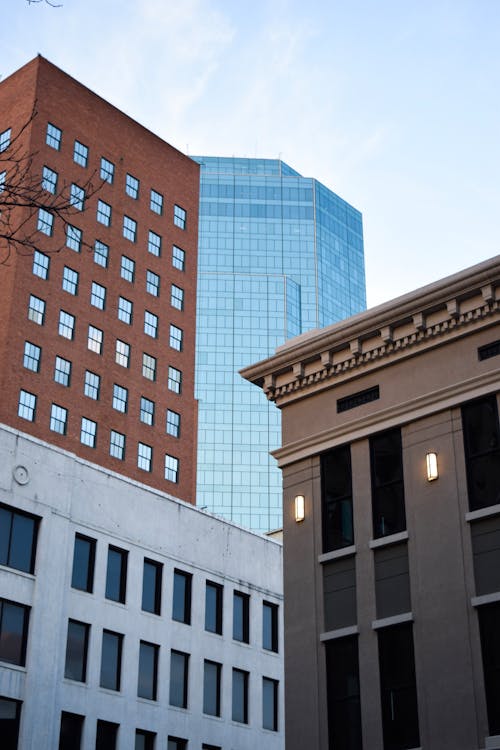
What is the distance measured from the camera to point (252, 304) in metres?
181

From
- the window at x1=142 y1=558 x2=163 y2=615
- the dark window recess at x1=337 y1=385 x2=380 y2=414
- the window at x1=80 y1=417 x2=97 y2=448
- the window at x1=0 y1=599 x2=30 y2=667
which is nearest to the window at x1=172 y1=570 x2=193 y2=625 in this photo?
the window at x1=142 y1=558 x2=163 y2=615

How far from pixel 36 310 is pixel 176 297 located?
13.4 meters

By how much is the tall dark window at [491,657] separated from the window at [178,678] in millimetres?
24359

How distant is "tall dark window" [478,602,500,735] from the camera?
21.8 metres

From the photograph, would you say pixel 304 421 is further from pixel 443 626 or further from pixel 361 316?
pixel 443 626

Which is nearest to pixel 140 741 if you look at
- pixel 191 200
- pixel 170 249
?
pixel 170 249

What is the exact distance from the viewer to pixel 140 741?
42562mm

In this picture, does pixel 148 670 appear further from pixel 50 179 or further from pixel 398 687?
pixel 50 179

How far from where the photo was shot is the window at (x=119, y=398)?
Answer: 68.9 metres

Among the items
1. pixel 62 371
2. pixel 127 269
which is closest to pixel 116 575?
pixel 62 371

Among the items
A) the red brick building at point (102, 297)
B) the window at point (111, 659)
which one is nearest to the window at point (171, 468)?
the red brick building at point (102, 297)

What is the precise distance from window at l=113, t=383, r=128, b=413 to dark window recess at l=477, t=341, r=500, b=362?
45357 millimetres

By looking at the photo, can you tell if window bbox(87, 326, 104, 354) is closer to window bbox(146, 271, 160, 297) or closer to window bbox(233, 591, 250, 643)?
window bbox(146, 271, 160, 297)

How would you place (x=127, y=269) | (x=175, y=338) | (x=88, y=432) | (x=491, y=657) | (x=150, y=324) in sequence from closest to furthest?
(x=491, y=657)
(x=88, y=432)
(x=127, y=269)
(x=150, y=324)
(x=175, y=338)
